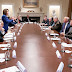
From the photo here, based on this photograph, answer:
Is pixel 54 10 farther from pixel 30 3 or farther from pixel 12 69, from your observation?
pixel 12 69

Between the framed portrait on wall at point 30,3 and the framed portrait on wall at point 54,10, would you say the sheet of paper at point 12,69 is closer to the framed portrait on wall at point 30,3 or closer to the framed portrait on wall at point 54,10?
the framed portrait on wall at point 30,3

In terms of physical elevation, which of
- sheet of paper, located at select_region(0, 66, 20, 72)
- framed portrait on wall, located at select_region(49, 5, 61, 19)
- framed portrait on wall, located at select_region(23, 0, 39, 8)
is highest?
framed portrait on wall, located at select_region(23, 0, 39, 8)

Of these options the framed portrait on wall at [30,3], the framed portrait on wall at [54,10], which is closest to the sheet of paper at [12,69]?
the framed portrait on wall at [30,3]

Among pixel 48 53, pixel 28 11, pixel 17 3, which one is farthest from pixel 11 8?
pixel 48 53

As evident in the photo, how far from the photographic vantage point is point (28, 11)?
12.3 meters

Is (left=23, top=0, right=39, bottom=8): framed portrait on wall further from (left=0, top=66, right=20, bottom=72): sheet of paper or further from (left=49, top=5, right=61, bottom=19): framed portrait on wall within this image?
(left=0, top=66, right=20, bottom=72): sheet of paper

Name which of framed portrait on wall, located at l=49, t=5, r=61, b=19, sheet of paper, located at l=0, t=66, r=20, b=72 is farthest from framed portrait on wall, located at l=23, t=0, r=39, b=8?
sheet of paper, located at l=0, t=66, r=20, b=72

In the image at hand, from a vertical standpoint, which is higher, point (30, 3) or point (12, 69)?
point (30, 3)

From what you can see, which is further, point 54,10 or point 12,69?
point 54,10

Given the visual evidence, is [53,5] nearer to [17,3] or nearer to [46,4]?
[46,4]

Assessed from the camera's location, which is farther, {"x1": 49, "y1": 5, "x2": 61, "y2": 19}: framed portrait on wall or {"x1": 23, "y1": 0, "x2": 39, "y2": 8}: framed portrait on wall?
{"x1": 49, "y1": 5, "x2": 61, "y2": 19}: framed portrait on wall

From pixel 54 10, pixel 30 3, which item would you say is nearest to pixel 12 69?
pixel 30 3

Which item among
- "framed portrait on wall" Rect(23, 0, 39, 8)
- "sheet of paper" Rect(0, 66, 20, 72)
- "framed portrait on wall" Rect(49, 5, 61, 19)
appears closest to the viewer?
"sheet of paper" Rect(0, 66, 20, 72)

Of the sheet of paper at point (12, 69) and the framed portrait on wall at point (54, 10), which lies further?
the framed portrait on wall at point (54, 10)
